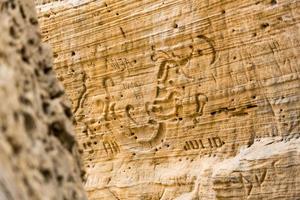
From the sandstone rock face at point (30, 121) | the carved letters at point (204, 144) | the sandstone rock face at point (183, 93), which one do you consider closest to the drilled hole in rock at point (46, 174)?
the sandstone rock face at point (30, 121)

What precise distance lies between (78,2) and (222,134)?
130 cm

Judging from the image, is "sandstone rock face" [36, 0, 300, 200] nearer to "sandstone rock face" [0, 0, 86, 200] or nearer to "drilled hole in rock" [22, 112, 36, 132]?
"sandstone rock face" [0, 0, 86, 200]

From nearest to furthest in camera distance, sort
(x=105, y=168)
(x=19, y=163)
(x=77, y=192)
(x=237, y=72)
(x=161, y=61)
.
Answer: (x=19, y=163), (x=77, y=192), (x=237, y=72), (x=161, y=61), (x=105, y=168)

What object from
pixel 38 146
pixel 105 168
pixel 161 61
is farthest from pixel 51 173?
pixel 105 168

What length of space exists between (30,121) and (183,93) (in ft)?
11.8

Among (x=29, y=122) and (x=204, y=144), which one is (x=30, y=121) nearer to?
(x=29, y=122)

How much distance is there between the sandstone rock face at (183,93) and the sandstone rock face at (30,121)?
308 cm

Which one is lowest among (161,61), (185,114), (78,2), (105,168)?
(105,168)

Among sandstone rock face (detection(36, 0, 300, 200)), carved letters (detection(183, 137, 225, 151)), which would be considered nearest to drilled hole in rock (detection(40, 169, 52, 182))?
sandstone rock face (detection(36, 0, 300, 200))

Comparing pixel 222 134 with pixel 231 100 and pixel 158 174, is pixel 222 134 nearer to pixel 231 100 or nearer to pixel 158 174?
pixel 231 100

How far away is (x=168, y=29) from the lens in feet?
14.1

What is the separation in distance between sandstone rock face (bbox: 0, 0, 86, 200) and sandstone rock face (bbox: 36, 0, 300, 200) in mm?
3082

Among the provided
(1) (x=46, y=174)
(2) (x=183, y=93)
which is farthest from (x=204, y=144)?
(1) (x=46, y=174)

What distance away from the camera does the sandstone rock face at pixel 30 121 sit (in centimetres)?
68
